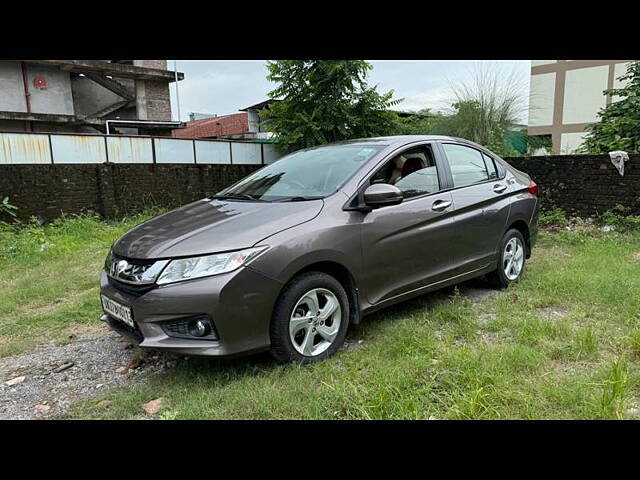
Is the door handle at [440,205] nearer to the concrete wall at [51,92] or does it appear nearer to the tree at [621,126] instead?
the tree at [621,126]

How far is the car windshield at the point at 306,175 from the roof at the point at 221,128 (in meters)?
26.2

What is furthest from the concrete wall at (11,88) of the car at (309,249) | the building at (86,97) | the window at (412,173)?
the window at (412,173)

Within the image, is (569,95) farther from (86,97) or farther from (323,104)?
(86,97)

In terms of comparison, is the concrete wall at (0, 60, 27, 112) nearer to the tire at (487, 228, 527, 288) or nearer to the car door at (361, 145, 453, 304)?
the car door at (361, 145, 453, 304)

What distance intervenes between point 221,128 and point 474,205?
92.3 feet

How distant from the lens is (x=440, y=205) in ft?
11.8

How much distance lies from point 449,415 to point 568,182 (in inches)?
260

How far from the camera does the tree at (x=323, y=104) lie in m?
11.3

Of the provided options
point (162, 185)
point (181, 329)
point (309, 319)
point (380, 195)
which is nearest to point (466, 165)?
point (380, 195)

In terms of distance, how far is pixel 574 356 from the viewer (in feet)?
9.22

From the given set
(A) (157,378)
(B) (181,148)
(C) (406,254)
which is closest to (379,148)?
(C) (406,254)

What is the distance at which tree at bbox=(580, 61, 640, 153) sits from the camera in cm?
789

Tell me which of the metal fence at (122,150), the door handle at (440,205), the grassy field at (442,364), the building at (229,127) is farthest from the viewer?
the building at (229,127)
